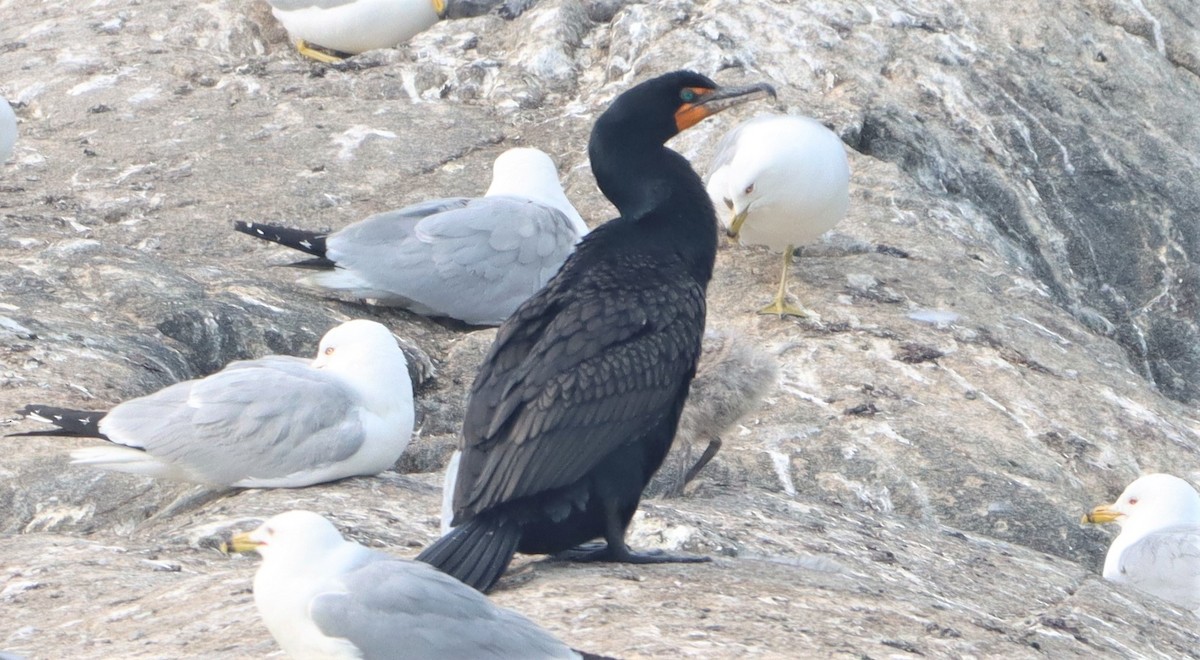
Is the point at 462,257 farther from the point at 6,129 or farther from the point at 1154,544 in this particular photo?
the point at 1154,544

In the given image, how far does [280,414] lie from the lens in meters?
5.60

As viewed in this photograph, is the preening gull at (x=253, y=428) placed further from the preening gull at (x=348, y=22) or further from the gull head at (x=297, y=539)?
the preening gull at (x=348, y=22)

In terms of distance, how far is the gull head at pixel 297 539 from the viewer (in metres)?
3.72

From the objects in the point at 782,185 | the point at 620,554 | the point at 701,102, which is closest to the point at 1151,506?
the point at 782,185

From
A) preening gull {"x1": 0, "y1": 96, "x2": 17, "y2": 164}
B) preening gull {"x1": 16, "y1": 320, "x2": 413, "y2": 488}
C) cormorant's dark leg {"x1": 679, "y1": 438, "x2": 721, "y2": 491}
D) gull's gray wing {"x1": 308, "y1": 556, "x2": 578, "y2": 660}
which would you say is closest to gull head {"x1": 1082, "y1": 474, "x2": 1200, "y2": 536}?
cormorant's dark leg {"x1": 679, "y1": 438, "x2": 721, "y2": 491}

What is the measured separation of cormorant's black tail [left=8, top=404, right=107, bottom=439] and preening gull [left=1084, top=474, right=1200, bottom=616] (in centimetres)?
387

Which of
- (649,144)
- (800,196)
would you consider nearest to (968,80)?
(800,196)

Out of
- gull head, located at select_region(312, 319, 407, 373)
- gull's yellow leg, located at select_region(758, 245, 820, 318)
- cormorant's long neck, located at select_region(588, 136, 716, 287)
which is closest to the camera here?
cormorant's long neck, located at select_region(588, 136, 716, 287)

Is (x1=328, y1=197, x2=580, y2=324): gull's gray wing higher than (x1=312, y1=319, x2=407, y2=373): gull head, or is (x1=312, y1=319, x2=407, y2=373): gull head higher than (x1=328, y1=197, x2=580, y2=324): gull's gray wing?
(x1=312, y1=319, x2=407, y2=373): gull head

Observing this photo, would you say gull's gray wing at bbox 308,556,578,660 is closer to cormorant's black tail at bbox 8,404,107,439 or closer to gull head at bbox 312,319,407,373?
cormorant's black tail at bbox 8,404,107,439

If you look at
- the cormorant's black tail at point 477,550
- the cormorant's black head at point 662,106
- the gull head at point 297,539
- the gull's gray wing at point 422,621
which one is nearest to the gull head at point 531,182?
the cormorant's black head at point 662,106

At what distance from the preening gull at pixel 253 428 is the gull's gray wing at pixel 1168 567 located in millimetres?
2918

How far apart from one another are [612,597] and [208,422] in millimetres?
1921

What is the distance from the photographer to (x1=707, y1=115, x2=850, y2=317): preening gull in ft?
25.8
